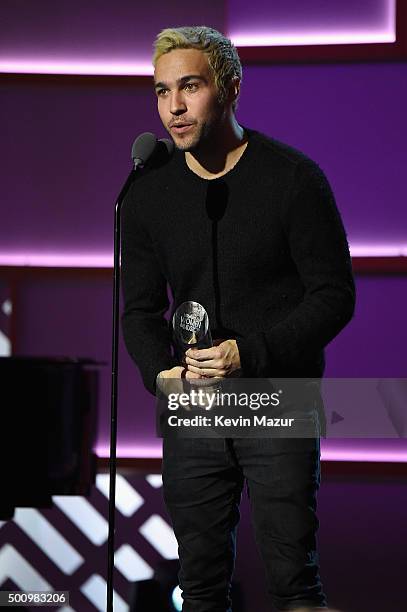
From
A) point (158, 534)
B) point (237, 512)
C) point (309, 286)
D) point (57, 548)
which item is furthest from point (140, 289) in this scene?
point (57, 548)

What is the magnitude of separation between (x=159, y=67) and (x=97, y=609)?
1.94 m

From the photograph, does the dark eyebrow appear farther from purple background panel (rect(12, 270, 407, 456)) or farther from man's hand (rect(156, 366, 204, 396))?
purple background panel (rect(12, 270, 407, 456))

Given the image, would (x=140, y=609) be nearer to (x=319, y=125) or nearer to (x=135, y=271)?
(x=135, y=271)

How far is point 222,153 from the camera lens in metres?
1.97

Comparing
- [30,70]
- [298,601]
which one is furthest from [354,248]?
[298,601]

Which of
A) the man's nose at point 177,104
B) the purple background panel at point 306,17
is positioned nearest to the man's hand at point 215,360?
the man's nose at point 177,104

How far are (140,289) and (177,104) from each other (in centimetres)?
43

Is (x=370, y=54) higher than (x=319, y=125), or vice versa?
(x=370, y=54)

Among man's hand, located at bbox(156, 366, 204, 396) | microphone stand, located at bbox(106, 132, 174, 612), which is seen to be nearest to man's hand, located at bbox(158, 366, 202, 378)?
man's hand, located at bbox(156, 366, 204, 396)

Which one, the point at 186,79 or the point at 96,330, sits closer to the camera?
the point at 186,79

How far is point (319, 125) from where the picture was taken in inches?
120

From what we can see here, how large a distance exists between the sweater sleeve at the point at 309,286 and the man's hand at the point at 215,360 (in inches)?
0.9

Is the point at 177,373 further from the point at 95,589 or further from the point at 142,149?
the point at 95,589

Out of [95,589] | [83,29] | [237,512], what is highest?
[83,29]
